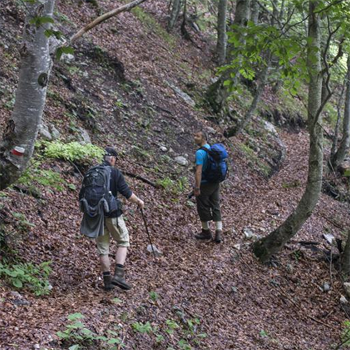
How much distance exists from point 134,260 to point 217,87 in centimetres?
1064

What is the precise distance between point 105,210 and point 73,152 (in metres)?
3.55

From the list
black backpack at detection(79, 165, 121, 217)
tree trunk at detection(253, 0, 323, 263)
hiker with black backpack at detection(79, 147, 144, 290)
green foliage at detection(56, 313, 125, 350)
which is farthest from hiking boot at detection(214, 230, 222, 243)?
green foliage at detection(56, 313, 125, 350)

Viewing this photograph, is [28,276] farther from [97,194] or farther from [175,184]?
[175,184]

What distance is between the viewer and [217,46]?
72.3 feet

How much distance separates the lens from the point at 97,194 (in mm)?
5879

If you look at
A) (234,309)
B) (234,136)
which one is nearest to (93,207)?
(234,309)

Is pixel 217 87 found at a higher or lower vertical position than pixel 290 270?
higher

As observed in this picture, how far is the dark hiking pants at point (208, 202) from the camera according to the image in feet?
30.8

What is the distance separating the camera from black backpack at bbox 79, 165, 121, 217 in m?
5.86

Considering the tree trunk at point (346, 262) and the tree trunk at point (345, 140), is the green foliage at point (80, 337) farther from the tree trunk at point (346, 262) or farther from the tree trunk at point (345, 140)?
the tree trunk at point (345, 140)

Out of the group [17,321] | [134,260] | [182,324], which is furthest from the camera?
[134,260]

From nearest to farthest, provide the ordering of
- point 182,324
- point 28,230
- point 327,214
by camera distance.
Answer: point 182,324 < point 28,230 < point 327,214

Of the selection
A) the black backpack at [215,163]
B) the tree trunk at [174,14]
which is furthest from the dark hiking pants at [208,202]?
the tree trunk at [174,14]

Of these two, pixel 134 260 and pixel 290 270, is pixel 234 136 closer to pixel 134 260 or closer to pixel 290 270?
pixel 290 270
